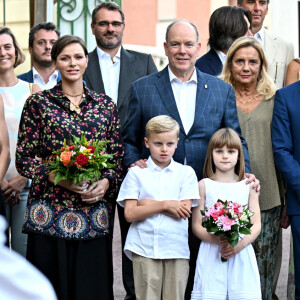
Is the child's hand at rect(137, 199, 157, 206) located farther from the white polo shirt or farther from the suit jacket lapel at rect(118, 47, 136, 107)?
the suit jacket lapel at rect(118, 47, 136, 107)

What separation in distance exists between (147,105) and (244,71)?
2.69ft

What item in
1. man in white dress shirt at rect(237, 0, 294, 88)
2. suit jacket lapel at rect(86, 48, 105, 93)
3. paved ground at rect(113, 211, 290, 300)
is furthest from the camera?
paved ground at rect(113, 211, 290, 300)

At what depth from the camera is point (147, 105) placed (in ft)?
15.9

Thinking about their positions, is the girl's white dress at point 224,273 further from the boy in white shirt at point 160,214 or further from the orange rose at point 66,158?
the orange rose at point 66,158

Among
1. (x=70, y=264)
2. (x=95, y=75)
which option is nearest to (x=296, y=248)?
(x=70, y=264)

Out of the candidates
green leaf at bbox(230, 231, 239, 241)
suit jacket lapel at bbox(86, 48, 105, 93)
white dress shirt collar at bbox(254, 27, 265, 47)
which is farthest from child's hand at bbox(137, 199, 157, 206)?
white dress shirt collar at bbox(254, 27, 265, 47)

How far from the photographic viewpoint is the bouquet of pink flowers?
4312mm

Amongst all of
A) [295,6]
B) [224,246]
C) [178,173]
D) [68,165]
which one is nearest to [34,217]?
[68,165]

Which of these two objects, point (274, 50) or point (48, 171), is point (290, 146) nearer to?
point (274, 50)

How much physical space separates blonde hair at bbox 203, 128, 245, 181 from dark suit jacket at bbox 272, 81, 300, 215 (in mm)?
366

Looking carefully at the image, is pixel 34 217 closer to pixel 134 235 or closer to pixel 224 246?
pixel 134 235

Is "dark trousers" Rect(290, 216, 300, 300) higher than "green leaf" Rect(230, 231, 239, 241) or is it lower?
lower

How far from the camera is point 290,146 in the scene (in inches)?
197

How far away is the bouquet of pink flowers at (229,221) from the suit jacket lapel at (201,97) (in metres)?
0.66
